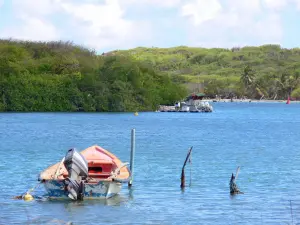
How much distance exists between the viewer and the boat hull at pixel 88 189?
38719mm

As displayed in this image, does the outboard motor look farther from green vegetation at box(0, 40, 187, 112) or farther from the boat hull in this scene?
green vegetation at box(0, 40, 187, 112)

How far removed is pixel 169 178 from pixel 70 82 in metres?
110

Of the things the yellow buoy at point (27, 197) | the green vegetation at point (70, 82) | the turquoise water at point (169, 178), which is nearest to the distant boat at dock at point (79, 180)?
the turquoise water at point (169, 178)

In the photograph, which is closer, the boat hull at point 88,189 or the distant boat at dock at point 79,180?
the distant boat at dock at point 79,180

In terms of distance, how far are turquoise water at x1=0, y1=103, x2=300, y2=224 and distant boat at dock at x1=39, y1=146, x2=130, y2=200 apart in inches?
19.4

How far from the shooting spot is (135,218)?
3572 centimetres

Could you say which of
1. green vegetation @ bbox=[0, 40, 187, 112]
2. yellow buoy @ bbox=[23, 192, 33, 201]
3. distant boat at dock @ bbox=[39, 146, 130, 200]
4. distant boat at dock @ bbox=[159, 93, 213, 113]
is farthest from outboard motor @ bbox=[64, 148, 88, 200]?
A: distant boat at dock @ bbox=[159, 93, 213, 113]

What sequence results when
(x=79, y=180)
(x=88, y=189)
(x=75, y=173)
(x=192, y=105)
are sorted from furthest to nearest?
(x=192, y=105), (x=88, y=189), (x=79, y=180), (x=75, y=173)

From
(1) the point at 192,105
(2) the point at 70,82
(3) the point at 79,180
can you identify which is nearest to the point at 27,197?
(3) the point at 79,180

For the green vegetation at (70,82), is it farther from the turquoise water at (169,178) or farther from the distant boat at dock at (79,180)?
the distant boat at dock at (79,180)

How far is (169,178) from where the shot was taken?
164 feet

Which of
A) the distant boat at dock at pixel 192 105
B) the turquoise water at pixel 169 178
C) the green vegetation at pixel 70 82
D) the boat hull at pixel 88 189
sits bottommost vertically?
the turquoise water at pixel 169 178

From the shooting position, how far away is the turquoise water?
36.1 meters

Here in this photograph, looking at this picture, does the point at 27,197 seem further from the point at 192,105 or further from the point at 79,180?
the point at 192,105
